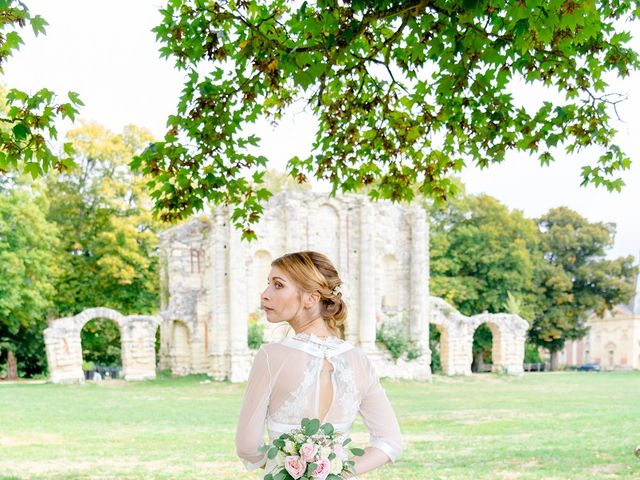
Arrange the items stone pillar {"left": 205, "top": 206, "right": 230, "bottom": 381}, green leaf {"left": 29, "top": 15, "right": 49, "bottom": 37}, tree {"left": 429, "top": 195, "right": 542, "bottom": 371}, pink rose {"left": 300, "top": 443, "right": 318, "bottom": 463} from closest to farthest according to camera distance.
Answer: pink rose {"left": 300, "top": 443, "right": 318, "bottom": 463}, green leaf {"left": 29, "top": 15, "right": 49, "bottom": 37}, stone pillar {"left": 205, "top": 206, "right": 230, "bottom": 381}, tree {"left": 429, "top": 195, "right": 542, "bottom": 371}

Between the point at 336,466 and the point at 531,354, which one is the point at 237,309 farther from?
the point at 336,466

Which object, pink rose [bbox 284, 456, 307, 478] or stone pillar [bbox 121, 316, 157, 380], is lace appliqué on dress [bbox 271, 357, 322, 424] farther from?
stone pillar [bbox 121, 316, 157, 380]

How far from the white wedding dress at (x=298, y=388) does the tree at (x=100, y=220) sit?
103 feet

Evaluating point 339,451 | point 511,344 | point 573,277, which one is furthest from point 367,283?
point 339,451

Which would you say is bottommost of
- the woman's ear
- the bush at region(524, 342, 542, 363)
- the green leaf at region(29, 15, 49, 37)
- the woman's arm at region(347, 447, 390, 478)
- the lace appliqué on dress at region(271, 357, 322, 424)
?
the bush at region(524, 342, 542, 363)

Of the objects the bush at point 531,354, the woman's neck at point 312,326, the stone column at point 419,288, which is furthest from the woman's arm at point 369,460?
the bush at point 531,354

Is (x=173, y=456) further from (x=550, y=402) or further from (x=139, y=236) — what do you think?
(x=139, y=236)

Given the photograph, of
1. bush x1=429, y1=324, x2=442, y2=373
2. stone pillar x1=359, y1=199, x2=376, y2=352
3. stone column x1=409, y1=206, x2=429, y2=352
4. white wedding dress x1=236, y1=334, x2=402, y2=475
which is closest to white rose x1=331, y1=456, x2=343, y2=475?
white wedding dress x1=236, y1=334, x2=402, y2=475

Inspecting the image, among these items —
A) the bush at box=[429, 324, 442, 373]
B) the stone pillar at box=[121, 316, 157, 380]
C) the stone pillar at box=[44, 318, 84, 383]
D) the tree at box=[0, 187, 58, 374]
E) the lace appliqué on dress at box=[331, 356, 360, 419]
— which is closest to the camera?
the lace appliqué on dress at box=[331, 356, 360, 419]

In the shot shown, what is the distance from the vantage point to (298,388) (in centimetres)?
344

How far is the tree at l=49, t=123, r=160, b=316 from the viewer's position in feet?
114

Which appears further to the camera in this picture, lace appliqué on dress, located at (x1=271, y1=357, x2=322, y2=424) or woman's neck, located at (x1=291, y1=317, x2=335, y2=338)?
woman's neck, located at (x1=291, y1=317, x2=335, y2=338)

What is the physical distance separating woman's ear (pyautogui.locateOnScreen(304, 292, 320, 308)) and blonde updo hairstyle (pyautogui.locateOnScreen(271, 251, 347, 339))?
2 cm

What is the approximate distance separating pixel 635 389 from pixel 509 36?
26.2 meters
